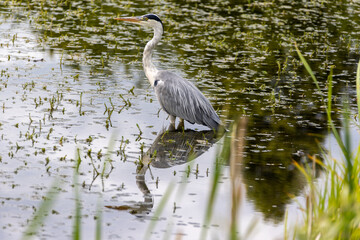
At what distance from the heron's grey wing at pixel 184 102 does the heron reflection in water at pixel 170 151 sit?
211 mm

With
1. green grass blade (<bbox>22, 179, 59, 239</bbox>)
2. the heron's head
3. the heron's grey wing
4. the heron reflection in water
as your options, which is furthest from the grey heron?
green grass blade (<bbox>22, 179, 59, 239</bbox>)

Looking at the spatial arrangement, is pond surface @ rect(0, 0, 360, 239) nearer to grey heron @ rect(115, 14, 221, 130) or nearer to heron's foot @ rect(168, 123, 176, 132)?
heron's foot @ rect(168, 123, 176, 132)

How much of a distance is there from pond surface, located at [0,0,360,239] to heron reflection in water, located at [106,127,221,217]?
0.02 metres

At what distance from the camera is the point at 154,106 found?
30.8 feet

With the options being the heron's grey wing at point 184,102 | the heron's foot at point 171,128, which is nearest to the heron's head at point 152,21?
the heron's grey wing at point 184,102

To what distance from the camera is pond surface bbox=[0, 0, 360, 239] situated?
5871 millimetres

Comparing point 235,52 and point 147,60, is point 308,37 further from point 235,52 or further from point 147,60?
point 147,60

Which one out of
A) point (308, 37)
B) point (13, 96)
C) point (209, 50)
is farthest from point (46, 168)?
point (308, 37)

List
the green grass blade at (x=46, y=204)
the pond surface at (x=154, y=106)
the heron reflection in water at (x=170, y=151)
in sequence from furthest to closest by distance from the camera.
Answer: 1. the heron reflection in water at (x=170, y=151)
2. the pond surface at (x=154, y=106)
3. the green grass blade at (x=46, y=204)

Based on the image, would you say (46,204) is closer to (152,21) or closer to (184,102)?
(184,102)

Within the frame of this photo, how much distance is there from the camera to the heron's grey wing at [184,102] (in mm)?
8281

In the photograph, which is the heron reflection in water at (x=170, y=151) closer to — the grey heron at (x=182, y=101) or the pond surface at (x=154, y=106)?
the pond surface at (x=154, y=106)

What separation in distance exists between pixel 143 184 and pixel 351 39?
917 cm

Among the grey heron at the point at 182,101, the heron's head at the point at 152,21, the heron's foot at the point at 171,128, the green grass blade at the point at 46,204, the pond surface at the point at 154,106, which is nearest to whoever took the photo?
the green grass blade at the point at 46,204
